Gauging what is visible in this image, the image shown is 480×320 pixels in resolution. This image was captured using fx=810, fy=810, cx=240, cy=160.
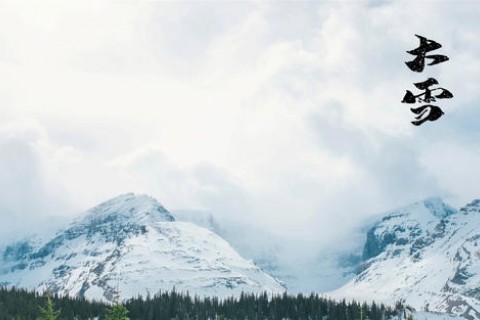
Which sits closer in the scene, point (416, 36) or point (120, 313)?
point (416, 36)

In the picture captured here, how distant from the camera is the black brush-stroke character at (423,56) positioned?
4231 cm

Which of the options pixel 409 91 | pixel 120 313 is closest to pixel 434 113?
pixel 409 91

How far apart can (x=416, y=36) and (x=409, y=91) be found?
2.96 meters

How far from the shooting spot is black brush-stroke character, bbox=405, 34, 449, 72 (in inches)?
1666

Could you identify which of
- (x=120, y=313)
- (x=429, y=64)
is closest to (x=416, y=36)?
(x=429, y=64)

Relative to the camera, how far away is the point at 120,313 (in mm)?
49344

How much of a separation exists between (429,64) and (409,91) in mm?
2011

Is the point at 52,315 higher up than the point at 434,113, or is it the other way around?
the point at 434,113

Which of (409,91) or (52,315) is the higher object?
(409,91)

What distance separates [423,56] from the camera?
42.9m

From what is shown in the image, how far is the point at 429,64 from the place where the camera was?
4272 cm

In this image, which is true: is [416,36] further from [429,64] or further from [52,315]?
[52,315]

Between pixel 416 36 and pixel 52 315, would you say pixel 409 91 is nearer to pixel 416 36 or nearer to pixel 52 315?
pixel 416 36

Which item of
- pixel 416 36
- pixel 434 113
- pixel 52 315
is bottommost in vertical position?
pixel 52 315
